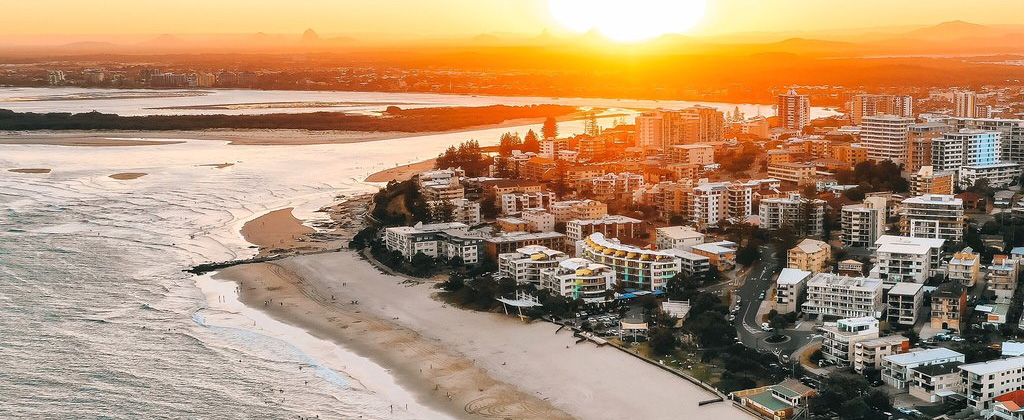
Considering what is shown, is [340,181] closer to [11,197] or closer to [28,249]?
[11,197]

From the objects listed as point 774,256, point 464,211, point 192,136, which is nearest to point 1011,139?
point 774,256

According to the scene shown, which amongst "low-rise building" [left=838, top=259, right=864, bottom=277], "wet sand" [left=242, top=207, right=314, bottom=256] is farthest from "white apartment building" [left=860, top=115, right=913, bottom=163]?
"wet sand" [left=242, top=207, right=314, bottom=256]

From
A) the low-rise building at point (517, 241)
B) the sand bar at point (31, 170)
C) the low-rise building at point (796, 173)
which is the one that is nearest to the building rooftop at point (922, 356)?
the low-rise building at point (517, 241)

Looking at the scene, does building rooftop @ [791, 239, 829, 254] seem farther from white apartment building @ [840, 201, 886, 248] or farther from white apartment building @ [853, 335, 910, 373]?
white apartment building @ [853, 335, 910, 373]

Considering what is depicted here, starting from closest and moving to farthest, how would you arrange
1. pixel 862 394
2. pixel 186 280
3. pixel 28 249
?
pixel 862 394
pixel 186 280
pixel 28 249

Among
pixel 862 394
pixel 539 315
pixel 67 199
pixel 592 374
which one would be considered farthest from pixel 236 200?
pixel 862 394
